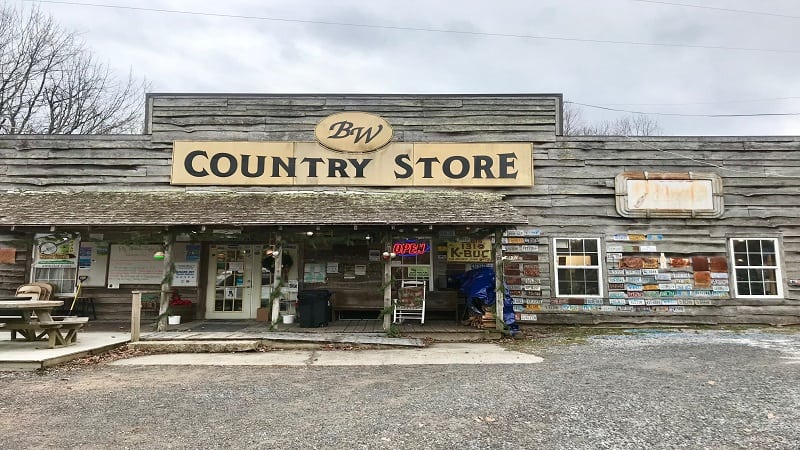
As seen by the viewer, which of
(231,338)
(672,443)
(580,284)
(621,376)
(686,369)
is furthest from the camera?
(580,284)

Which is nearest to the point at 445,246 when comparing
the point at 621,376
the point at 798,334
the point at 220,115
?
the point at 621,376

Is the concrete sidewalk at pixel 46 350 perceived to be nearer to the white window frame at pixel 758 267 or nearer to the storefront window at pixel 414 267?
the storefront window at pixel 414 267

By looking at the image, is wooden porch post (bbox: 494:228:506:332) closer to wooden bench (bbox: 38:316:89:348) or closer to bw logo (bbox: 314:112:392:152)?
bw logo (bbox: 314:112:392:152)

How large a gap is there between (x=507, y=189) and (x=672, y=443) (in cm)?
798

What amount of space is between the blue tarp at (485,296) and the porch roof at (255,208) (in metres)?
1.47

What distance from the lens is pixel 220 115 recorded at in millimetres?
11602

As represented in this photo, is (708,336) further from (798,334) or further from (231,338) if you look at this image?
(231,338)

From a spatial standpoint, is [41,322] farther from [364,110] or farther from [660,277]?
[660,277]

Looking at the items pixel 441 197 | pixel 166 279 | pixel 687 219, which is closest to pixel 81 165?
pixel 166 279

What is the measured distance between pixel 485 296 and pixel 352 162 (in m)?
4.50

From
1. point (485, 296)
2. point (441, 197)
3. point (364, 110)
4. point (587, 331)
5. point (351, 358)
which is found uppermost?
point (364, 110)

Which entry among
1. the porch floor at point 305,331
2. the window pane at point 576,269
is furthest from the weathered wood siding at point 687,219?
the porch floor at point 305,331

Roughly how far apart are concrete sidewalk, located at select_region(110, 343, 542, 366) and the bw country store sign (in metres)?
4.40

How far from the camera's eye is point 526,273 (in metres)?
11.0
